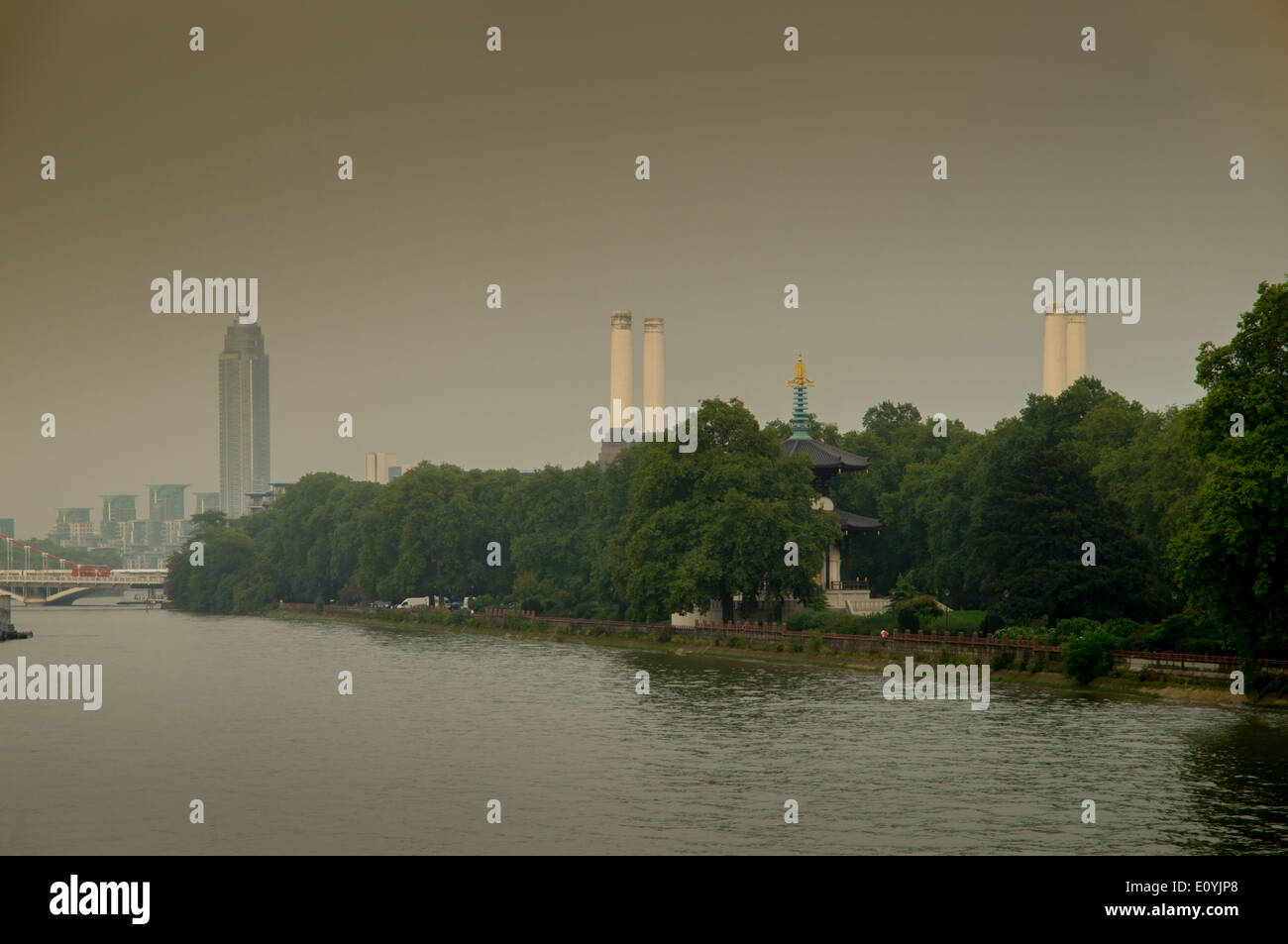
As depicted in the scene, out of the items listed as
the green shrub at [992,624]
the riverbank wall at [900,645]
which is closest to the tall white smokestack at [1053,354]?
the riverbank wall at [900,645]

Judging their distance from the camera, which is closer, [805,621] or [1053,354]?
[805,621]

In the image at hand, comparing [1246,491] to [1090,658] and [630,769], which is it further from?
[630,769]

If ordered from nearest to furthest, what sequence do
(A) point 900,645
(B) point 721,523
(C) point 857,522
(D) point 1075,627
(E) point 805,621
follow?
1. (D) point 1075,627
2. (A) point 900,645
3. (E) point 805,621
4. (B) point 721,523
5. (C) point 857,522

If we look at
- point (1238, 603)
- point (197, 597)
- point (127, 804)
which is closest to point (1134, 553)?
point (1238, 603)

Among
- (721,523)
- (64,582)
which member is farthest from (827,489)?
(64,582)

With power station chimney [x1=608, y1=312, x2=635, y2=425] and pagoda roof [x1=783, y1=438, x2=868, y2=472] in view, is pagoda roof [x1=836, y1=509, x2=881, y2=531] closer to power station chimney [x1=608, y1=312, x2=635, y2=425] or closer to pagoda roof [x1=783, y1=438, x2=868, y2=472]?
pagoda roof [x1=783, y1=438, x2=868, y2=472]

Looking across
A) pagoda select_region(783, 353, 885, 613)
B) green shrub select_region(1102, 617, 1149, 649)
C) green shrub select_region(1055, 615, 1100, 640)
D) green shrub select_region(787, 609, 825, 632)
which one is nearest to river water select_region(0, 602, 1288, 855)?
green shrub select_region(1102, 617, 1149, 649)
